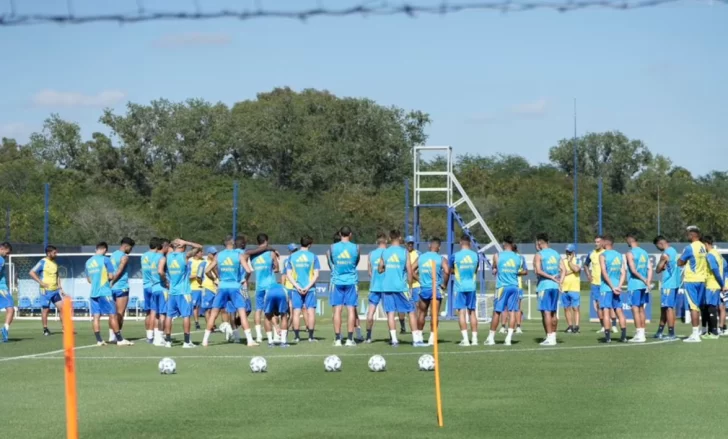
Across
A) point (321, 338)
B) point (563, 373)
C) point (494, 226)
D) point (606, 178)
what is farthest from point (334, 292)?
point (606, 178)

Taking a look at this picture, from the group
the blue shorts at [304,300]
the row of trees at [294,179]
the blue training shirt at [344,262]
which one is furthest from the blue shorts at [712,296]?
the row of trees at [294,179]

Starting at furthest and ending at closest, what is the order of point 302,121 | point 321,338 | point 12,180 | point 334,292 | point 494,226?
1. point 302,121
2. point 12,180
3. point 494,226
4. point 321,338
5. point 334,292

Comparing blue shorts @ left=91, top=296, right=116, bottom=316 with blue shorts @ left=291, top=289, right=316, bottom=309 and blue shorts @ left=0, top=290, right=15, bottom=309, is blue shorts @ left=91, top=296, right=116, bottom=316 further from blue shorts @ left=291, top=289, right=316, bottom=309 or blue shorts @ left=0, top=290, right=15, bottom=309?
blue shorts @ left=291, top=289, right=316, bottom=309

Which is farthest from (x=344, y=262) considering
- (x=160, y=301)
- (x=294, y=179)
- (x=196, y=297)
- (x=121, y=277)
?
(x=294, y=179)

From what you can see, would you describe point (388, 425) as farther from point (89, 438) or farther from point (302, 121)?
point (302, 121)

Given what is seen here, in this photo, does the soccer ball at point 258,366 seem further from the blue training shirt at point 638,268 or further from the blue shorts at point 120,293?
the blue training shirt at point 638,268

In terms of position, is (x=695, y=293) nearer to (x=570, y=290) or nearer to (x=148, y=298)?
(x=570, y=290)

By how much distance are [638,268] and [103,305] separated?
1059 cm

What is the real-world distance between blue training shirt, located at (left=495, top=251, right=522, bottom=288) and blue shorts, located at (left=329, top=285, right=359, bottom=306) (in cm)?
289

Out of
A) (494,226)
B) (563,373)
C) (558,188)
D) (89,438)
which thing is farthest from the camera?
(558,188)

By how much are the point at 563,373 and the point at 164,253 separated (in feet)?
31.7

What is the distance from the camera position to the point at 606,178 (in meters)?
98.7

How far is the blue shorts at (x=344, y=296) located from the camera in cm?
2380

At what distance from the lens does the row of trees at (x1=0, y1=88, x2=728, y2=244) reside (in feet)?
228
